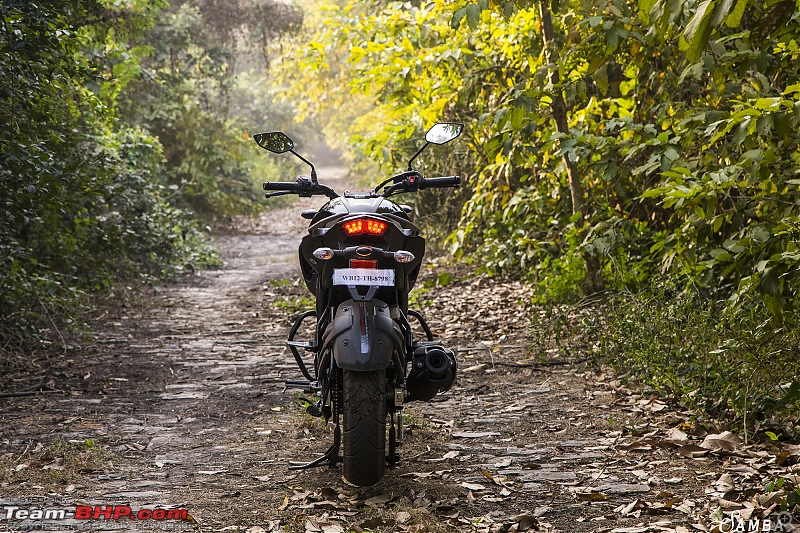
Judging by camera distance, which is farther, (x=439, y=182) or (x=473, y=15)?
(x=473, y=15)

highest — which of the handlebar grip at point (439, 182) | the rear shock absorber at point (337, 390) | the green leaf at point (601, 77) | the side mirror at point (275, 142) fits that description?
→ the green leaf at point (601, 77)

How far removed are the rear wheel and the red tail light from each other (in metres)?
0.66

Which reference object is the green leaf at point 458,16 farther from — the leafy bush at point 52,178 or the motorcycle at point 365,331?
the leafy bush at point 52,178

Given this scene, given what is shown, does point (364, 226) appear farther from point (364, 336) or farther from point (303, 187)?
point (303, 187)

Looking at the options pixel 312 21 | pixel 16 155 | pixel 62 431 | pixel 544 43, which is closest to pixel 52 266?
pixel 16 155

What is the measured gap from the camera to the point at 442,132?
469 centimetres

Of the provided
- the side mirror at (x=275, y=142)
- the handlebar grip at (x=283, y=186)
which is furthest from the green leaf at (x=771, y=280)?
the side mirror at (x=275, y=142)

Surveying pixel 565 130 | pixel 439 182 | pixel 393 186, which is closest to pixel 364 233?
pixel 393 186

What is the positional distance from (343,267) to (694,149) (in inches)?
151

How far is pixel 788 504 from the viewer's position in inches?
132

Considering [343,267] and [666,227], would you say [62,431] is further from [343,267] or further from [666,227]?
[666,227]

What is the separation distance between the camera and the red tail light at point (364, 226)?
157 inches

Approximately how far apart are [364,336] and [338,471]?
2.95 ft

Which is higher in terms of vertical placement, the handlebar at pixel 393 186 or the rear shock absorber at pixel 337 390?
the handlebar at pixel 393 186
